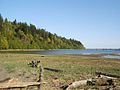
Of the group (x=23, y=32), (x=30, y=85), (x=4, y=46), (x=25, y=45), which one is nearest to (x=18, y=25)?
(x=23, y=32)

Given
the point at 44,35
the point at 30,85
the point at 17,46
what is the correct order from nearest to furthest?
the point at 30,85 < the point at 17,46 < the point at 44,35

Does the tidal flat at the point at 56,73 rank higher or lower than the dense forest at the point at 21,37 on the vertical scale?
lower

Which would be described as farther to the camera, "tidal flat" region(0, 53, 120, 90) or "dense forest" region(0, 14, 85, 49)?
"dense forest" region(0, 14, 85, 49)

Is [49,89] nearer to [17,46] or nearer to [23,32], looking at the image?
[17,46]

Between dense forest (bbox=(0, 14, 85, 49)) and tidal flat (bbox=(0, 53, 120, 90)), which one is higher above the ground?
dense forest (bbox=(0, 14, 85, 49))

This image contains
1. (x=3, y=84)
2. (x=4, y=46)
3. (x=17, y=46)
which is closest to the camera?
(x=3, y=84)

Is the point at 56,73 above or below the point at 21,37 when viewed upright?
below

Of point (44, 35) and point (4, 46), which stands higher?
point (44, 35)

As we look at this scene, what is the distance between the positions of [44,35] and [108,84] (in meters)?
176

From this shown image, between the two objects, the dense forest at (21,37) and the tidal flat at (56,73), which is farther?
the dense forest at (21,37)

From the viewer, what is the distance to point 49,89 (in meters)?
8.78

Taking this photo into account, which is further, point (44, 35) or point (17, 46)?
point (44, 35)

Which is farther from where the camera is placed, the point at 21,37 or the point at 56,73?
the point at 21,37

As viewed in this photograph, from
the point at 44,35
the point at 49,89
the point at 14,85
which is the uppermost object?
the point at 44,35
